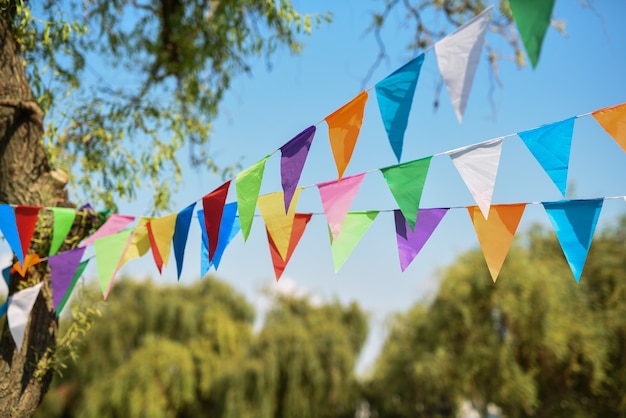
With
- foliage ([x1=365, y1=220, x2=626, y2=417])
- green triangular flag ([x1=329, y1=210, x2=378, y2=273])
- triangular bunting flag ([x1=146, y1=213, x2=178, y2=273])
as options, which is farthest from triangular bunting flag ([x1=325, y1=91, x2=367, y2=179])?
foliage ([x1=365, y1=220, x2=626, y2=417])

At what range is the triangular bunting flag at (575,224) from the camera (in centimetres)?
197

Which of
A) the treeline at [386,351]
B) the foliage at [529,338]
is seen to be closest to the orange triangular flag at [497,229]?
the treeline at [386,351]

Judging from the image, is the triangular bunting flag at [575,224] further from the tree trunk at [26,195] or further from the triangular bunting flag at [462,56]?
the tree trunk at [26,195]

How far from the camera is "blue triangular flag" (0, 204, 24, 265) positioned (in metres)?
2.53

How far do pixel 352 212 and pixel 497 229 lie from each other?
60cm

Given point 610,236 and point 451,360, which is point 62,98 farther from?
point 610,236

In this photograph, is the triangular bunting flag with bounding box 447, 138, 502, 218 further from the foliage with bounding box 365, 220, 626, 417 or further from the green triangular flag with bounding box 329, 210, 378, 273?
the foliage with bounding box 365, 220, 626, 417

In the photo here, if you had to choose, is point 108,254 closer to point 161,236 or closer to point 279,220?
point 161,236

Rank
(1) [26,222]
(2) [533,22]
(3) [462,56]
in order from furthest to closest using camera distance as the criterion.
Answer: (1) [26,222] < (3) [462,56] < (2) [533,22]

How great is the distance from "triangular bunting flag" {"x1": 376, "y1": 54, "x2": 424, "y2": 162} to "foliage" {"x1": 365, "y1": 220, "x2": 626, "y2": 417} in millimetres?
6495

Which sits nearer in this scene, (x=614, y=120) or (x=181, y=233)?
(x=614, y=120)

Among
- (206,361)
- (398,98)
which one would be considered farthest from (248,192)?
Result: (206,361)

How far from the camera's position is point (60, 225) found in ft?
8.97

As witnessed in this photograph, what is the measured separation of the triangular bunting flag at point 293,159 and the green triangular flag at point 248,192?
0.17 metres
